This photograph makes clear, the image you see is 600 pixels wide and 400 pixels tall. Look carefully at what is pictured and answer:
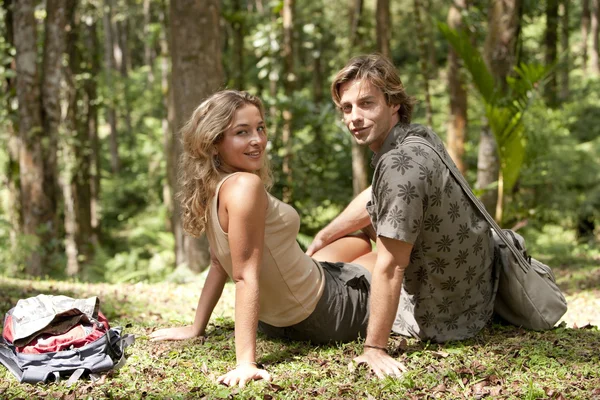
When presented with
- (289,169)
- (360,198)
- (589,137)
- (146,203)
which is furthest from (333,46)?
(360,198)

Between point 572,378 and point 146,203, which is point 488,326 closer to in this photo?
point 572,378

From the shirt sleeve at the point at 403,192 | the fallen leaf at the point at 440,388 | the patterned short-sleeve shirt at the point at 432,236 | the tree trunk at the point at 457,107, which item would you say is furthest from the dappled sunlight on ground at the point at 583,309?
the tree trunk at the point at 457,107

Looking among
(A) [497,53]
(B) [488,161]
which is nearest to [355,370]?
(B) [488,161]

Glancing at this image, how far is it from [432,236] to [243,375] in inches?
51.4

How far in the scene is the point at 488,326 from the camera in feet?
13.9

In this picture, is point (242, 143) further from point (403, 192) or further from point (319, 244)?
point (319, 244)

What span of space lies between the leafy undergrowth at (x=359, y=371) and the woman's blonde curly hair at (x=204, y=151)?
843 mm

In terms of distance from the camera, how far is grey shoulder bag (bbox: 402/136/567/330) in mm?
3938

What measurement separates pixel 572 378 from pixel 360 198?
1807mm

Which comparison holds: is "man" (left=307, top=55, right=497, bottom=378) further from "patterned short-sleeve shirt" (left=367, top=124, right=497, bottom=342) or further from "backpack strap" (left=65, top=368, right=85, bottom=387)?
"backpack strap" (left=65, top=368, right=85, bottom=387)

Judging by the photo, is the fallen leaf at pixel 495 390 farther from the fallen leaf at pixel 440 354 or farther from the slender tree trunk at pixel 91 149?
the slender tree trunk at pixel 91 149

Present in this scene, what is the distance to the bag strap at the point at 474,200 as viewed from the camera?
3607 mm

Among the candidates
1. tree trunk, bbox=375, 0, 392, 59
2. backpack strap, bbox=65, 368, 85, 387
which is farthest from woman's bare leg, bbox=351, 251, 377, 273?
tree trunk, bbox=375, 0, 392, 59

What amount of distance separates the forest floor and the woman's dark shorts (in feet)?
0.27
